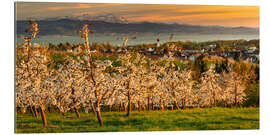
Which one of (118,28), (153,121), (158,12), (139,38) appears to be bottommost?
(153,121)

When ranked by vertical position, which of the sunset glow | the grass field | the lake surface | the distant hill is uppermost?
the sunset glow

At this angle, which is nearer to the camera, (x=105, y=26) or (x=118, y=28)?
(x=105, y=26)

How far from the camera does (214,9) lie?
43.7ft

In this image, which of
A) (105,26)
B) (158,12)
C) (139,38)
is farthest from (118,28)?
(158,12)

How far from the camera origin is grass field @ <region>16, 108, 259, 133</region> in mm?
12367

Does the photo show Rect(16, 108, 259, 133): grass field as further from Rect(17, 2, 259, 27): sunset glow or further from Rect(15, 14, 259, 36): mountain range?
Rect(17, 2, 259, 27): sunset glow

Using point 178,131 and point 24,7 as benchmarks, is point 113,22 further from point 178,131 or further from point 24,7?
point 178,131

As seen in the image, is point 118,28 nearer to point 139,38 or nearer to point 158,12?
point 139,38

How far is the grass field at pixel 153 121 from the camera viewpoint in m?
12.4

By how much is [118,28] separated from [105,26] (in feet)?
1.84

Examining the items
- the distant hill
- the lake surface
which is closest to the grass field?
the lake surface

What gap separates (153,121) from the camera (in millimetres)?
12773

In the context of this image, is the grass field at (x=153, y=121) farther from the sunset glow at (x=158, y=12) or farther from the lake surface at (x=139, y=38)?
the sunset glow at (x=158, y=12)

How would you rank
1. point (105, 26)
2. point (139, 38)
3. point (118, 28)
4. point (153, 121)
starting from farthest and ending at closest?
point (139, 38)
point (118, 28)
point (153, 121)
point (105, 26)
